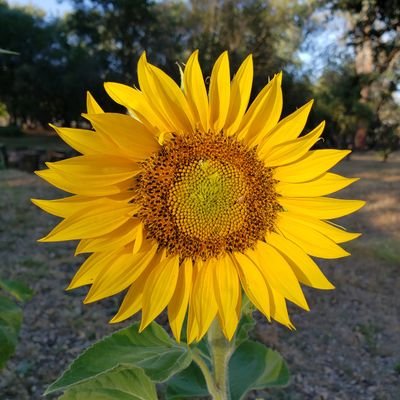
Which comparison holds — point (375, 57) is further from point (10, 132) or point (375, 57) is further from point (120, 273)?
point (120, 273)

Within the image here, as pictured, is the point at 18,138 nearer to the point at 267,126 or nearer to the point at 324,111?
the point at 324,111

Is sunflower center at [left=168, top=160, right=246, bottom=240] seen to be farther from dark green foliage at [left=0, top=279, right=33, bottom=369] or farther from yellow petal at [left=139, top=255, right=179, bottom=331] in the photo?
dark green foliage at [left=0, top=279, right=33, bottom=369]

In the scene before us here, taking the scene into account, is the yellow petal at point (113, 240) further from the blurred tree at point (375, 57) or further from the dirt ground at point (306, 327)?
the blurred tree at point (375, 57)

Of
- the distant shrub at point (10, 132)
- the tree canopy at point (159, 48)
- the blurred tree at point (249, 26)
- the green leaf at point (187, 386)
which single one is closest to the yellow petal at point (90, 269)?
the green leaf at point (187, 386)

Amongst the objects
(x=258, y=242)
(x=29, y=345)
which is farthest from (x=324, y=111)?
(x=258, y=242)

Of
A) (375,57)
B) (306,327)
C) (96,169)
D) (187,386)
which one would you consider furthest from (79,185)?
(375,57)

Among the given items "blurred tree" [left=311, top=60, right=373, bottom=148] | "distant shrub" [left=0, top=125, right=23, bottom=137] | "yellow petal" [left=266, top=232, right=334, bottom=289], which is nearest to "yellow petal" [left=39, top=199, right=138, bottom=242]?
"yellow petal" [left=266, top=232, right=334, bottom=289]
